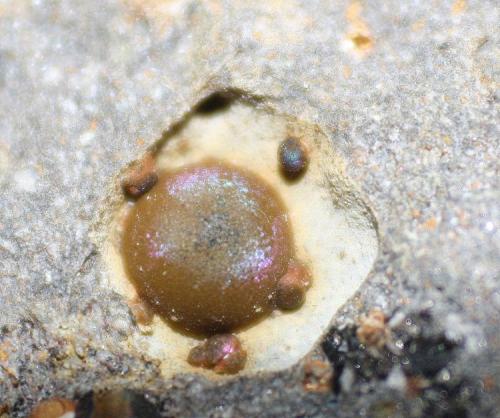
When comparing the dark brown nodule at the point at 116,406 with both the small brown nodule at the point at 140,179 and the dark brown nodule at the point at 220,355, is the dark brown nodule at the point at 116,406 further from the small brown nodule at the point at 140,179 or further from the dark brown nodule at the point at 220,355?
the small brown nodule at the point at 140,179

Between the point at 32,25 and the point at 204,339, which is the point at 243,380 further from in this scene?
the point at 32,25

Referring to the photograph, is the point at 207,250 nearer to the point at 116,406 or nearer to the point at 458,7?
the point at 116,406

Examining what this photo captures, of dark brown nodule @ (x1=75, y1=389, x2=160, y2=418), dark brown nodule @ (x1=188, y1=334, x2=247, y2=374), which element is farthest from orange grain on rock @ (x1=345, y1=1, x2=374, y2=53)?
dark brown nodule @ (x1=75, y1=389, x2=160, y2=418)

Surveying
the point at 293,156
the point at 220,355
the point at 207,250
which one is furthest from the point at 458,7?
the point at 220,355

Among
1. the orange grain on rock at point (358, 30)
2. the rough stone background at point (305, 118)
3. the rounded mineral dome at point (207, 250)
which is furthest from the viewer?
the orange grain on rock at point (358, 30)

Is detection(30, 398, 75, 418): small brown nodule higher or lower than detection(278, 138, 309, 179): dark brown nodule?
lower

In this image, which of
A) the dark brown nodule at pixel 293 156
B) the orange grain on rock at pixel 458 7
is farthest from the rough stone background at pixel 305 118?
the dark brown nodule at pixel 293 156

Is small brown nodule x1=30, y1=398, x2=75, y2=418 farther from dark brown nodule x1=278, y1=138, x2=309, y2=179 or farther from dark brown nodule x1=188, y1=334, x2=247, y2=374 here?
dark brown nodule x1=278, y1=138, x2=309, y2=179
